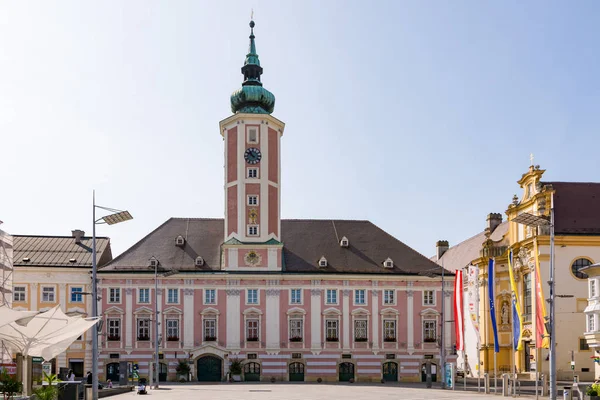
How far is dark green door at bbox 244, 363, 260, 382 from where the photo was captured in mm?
73750

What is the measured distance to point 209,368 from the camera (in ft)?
243

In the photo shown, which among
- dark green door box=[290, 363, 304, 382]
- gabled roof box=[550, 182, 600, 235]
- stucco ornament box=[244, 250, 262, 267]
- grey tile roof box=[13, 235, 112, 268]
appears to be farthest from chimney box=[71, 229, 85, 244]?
gabled roof box=[550, 182, 600, 235]

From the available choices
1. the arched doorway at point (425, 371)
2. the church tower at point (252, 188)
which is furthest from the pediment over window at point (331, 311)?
the arched doorway at point (425, 371)

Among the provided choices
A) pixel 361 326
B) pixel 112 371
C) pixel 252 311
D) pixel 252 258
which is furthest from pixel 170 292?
pixel 361 326

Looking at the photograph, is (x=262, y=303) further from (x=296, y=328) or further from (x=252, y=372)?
(x=252, y=372)

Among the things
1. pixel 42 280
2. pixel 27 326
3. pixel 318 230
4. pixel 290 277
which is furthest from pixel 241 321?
pixel 27 326

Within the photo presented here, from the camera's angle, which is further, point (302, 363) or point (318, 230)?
point (318, 230)

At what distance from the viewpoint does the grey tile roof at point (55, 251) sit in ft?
244

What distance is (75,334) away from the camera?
41.4m

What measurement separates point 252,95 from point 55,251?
21734 mm

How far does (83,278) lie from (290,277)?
17439 mm

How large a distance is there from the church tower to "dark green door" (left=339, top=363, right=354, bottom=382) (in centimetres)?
1003

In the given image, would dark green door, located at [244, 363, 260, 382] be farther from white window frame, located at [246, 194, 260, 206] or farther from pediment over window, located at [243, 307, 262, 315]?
white window frame, located at [246, 194, 260, 206]

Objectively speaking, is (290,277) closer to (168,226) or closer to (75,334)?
(168,226)
